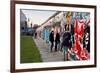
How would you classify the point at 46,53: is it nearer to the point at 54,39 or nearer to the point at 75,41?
the point at 54,39

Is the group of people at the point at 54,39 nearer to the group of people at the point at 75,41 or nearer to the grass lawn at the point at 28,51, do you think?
the group of people at the point at 75,41

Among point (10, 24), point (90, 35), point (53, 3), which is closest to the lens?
point (10, 24)

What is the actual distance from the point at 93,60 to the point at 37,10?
88 centimetres

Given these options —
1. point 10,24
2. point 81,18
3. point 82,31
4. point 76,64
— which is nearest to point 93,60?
point 76,64

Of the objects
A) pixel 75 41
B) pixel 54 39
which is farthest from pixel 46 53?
pixel 75 41

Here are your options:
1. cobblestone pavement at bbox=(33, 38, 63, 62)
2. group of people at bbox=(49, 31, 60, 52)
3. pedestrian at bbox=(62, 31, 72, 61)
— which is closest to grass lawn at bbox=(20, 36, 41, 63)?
cobblestone pavement at bbox=(33, 38, 63, 62)

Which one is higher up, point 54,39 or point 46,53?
point 54,39

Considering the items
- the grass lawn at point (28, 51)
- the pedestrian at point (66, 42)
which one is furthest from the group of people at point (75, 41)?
the grass lawn at point (28, 51)

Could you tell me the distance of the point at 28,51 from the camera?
2.04 meters

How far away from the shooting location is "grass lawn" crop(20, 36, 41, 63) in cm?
201

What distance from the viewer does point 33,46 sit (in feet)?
6.75

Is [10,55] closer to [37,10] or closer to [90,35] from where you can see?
[37,10]

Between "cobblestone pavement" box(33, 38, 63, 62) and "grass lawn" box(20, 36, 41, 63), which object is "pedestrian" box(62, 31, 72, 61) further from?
"grass lawn" box(20, 36, 41, 63)

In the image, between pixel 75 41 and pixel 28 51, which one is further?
pixel 75 41
